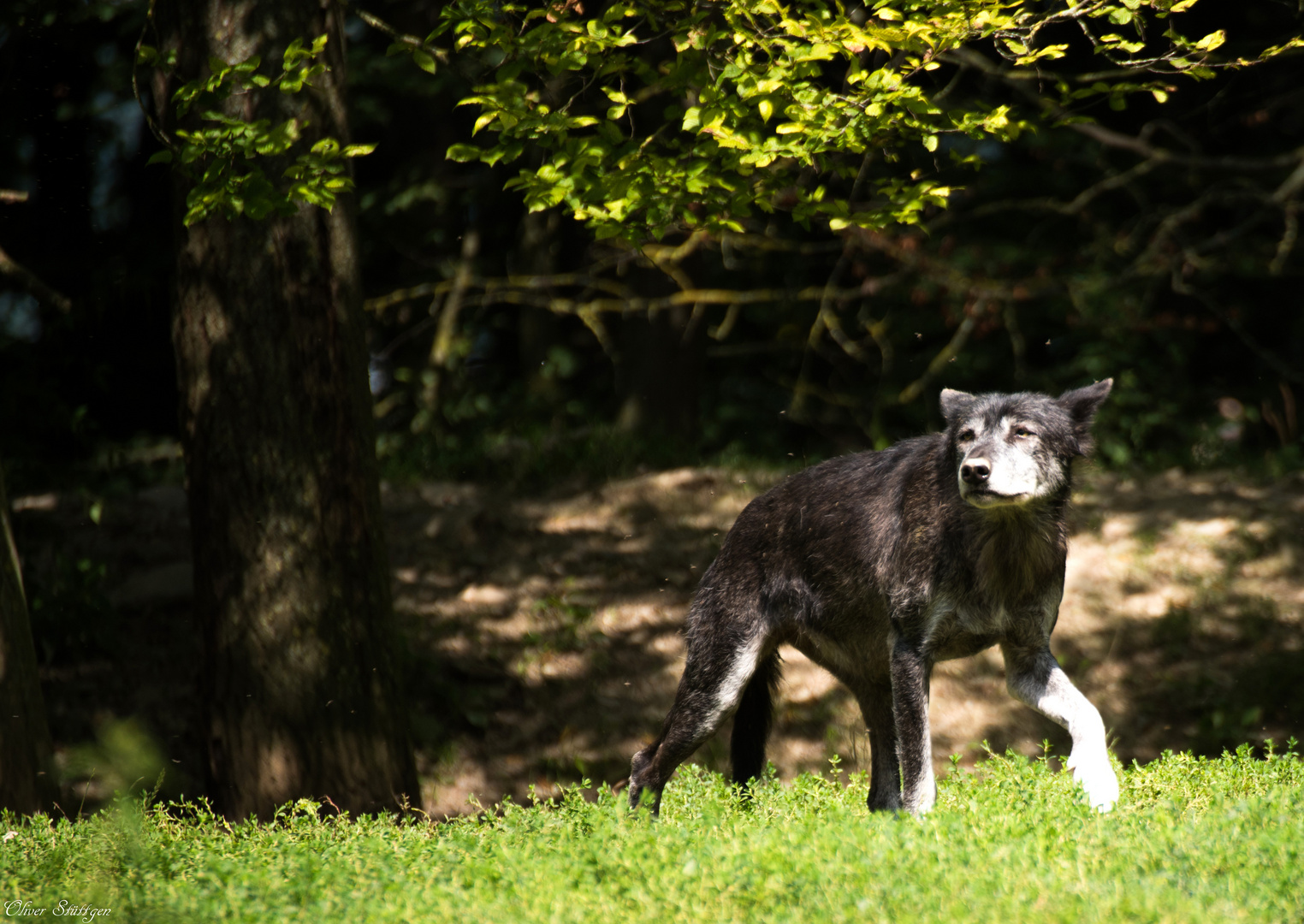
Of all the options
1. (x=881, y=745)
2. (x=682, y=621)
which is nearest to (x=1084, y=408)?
(x=881, y=745)

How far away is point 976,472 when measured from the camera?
5.36m

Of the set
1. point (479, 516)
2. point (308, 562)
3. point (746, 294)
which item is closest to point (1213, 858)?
point (308, 562)

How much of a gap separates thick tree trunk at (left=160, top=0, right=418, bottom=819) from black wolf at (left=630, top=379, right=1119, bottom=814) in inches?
77.3

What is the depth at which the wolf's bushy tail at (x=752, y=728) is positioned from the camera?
6707 millimetres

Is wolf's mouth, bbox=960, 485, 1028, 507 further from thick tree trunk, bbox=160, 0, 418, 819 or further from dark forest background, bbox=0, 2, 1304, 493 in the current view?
dark forest background, bbox=0, 2, 1304, 493

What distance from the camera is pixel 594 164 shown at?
244 inches

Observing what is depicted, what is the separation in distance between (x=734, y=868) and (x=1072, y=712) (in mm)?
2076

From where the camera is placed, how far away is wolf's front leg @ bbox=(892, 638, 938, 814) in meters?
5.47

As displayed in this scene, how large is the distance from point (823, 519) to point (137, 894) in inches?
144

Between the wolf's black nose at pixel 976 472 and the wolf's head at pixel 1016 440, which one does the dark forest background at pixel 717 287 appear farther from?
the wolf's black nose at pixel 976 472

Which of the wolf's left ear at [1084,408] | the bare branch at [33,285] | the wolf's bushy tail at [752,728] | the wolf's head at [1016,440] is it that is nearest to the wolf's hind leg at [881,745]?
the wolf's bushy tail at [752,728]

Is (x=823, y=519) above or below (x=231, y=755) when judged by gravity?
above

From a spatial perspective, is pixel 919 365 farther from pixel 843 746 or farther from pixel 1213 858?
pixel 1213 858

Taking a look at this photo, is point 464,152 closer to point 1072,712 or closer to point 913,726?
point 913,726
